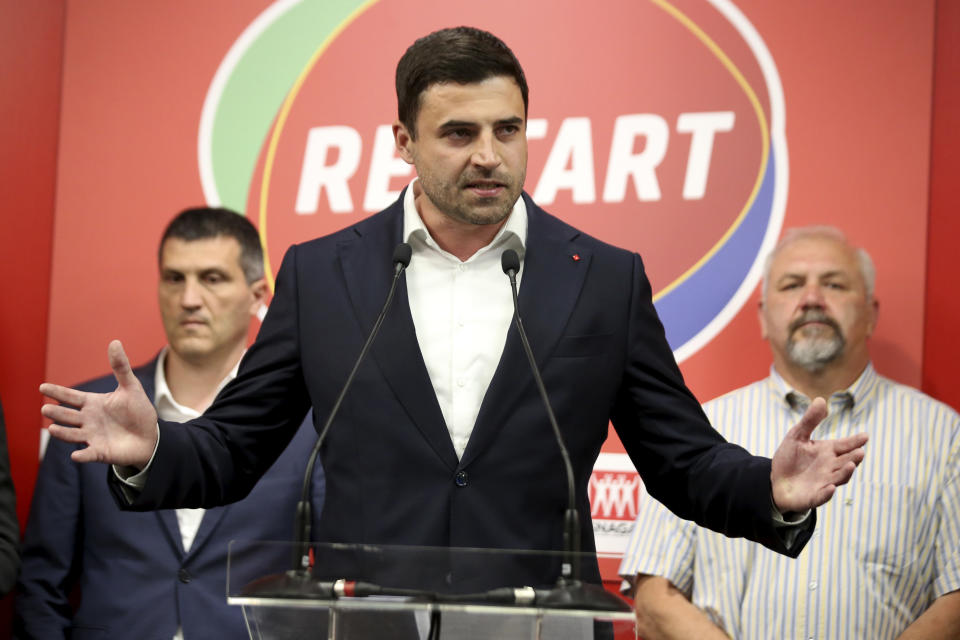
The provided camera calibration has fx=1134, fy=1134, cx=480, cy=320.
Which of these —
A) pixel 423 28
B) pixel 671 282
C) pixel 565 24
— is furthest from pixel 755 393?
pixel 423 28

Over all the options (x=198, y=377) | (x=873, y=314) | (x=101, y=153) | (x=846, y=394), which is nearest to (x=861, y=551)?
(x=846, y=394)

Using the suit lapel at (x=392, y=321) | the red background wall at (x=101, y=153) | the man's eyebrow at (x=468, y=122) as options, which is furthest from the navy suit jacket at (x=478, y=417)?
the red background wall at (x=101, y=153)

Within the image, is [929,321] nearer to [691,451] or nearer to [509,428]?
[691,451]

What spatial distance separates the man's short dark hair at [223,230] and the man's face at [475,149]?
1.71 meters

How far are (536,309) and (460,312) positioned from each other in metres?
0.17

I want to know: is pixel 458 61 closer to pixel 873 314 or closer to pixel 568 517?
pixel 568 517

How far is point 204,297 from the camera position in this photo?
381 cm

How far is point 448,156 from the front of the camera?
2256mm

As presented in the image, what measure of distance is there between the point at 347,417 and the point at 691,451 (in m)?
0.66

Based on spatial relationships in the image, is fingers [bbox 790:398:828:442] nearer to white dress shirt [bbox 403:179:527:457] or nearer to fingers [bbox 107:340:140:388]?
white dress shirt [bbox 403:179:527:457]

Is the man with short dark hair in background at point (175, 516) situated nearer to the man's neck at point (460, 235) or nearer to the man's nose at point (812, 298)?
the man's neck at point (460, 235)

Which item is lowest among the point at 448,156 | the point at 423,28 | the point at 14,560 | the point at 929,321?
the point at 14,560

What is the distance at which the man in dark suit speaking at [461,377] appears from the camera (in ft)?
6.83

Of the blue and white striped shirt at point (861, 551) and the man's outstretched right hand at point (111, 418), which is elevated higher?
the man's outstretched right hand at point (111, 418)
